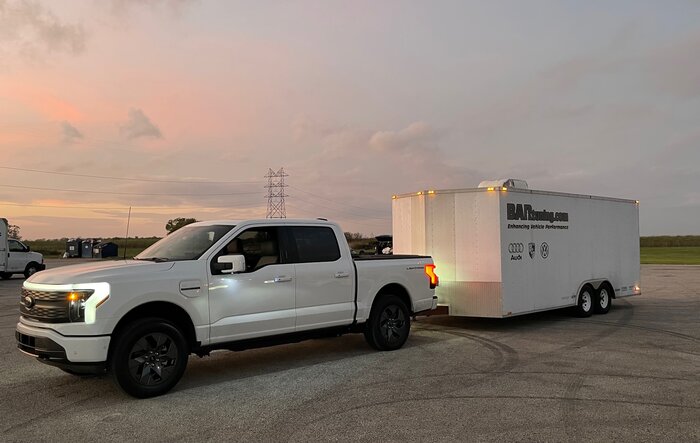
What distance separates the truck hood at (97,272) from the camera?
6.25 m

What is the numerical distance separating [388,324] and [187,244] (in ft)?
11.5

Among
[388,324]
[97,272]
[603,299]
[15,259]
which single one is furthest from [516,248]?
[15,259]

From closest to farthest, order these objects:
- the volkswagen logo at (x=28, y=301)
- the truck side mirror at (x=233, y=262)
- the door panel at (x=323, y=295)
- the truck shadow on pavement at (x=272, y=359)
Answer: the volkswagen logo at (x=28, y=301) → the truck side mirror at (x=233, y=262) → the truck shadow on pavement at (x=272, y=359) → the door panel at (x=323, y=295)

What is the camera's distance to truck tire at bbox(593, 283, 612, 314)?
44.7ft

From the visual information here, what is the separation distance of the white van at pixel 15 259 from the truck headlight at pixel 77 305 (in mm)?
22591

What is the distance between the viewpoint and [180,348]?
671cm

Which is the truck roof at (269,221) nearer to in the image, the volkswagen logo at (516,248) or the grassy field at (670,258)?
the volkswagen logo at (516,248)

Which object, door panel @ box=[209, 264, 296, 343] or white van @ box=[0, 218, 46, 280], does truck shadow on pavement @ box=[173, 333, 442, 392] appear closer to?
door panel @ box=[209, 264, 296, 343]

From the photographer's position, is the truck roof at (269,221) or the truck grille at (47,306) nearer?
the truck grille at (47,306)

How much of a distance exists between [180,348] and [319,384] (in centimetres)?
175

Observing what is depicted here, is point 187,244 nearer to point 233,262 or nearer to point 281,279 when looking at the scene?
point 233,262

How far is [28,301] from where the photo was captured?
660 centimetres

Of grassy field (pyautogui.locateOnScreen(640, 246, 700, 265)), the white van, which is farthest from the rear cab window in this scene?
grassy field (pyautogui.locateOnScreen(640, 246, 700, 265))

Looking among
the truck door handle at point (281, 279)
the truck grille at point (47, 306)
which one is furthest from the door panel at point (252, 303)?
the truck grille at point (47, 306)
